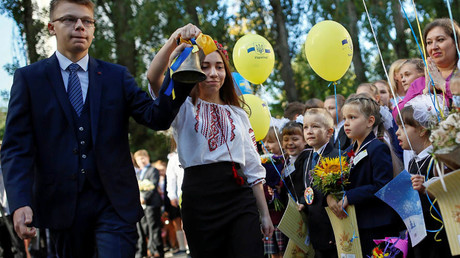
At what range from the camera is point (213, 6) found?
58.0 ft

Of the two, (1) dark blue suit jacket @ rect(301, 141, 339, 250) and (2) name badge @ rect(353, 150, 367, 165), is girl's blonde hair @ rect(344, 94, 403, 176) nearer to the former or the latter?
(2) name badge @ rect(353, 150, 367, 165)

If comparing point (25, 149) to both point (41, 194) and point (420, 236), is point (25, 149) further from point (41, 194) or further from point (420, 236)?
point (420, 236)

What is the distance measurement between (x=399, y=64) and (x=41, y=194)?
4.67m

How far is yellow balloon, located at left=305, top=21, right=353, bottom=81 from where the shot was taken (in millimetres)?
5652

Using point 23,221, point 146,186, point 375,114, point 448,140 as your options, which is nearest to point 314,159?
point 375,114

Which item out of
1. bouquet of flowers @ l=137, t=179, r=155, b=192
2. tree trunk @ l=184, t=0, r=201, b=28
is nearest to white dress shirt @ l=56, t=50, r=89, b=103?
bouquet of flowers @ l=137, t=179, r=155, b=192

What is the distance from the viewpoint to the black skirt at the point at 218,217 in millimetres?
3854

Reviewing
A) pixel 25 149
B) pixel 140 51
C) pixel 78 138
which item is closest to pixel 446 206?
pixel 78 138

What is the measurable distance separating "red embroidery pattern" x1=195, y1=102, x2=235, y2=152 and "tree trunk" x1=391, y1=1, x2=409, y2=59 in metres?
11.7

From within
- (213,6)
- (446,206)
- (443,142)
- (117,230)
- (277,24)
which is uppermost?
(213,6)

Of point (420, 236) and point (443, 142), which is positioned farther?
point (420, 236)

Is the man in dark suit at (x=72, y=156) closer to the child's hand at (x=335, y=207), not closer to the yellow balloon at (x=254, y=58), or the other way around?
the child's hand at (x=335, y=207)

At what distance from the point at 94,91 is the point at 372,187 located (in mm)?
2741

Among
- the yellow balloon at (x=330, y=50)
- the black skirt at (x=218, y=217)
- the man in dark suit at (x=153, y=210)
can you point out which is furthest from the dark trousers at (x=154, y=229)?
the black skirt at (x=218, y=217)
